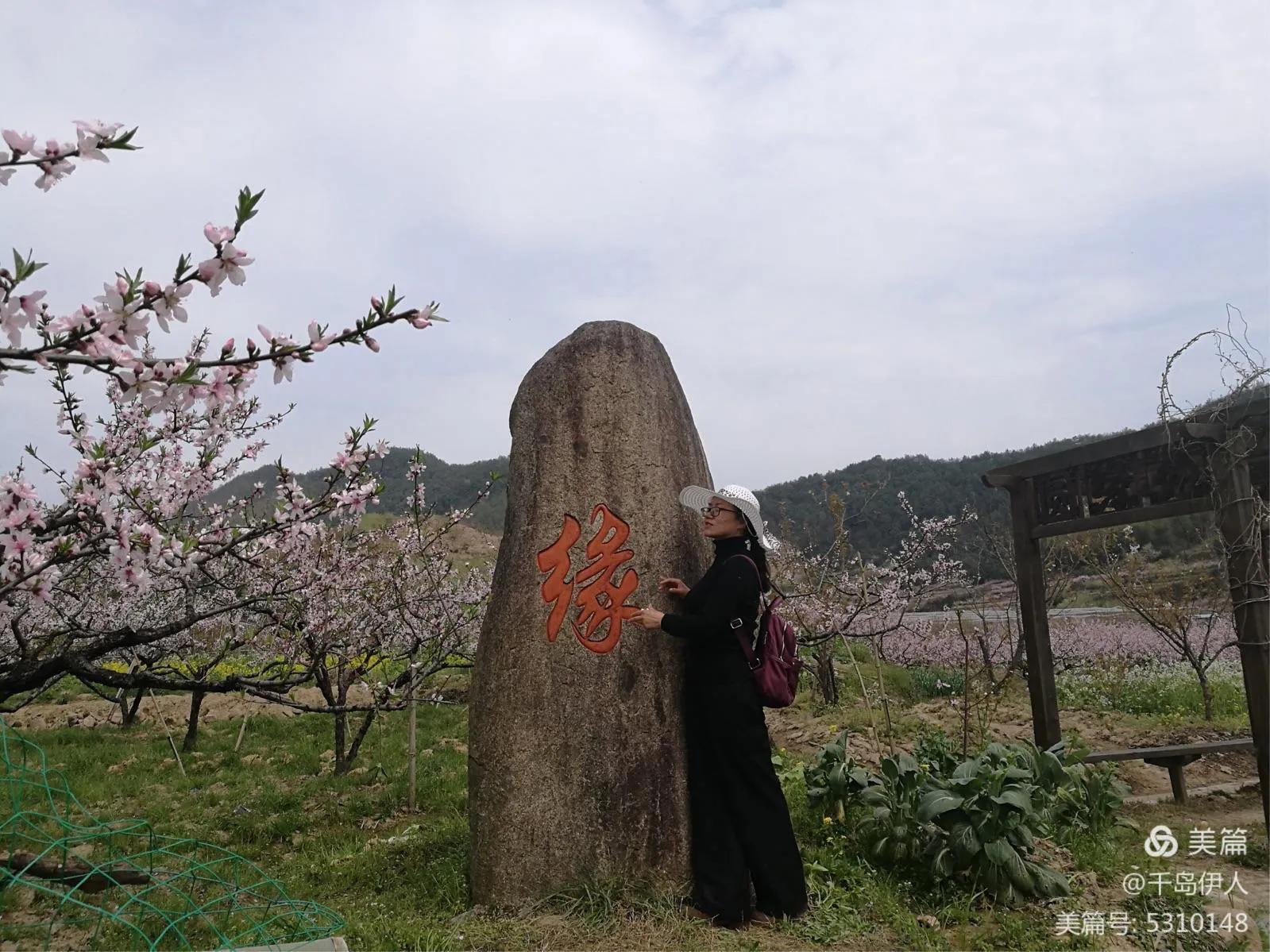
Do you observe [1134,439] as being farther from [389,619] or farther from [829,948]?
[389,619]

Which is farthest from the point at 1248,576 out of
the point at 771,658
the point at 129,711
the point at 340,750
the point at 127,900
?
the point at 129,711

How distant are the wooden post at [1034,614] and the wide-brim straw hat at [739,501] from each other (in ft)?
10.7

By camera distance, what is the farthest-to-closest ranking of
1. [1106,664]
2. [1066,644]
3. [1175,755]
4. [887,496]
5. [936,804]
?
[887,496]
[1066,644]
[1106,664]
[1175,755]
[936,804]

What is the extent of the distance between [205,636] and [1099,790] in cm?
1300

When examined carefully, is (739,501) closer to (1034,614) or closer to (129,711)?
(1034,614)

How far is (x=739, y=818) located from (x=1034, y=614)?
384cm

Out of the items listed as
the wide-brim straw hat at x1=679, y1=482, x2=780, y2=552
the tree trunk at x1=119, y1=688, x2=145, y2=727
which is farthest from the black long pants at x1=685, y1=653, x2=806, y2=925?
the tree trunk at x1=119, y1=688, x2=145, y2=727

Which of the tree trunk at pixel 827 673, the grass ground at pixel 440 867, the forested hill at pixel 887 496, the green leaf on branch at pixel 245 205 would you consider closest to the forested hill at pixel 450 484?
the forested hill at pixel 887 496

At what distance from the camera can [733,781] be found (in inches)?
164

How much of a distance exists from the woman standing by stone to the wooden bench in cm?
344

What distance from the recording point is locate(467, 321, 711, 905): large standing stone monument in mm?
4203

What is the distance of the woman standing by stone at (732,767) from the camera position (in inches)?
162

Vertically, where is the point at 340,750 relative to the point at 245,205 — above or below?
→ below

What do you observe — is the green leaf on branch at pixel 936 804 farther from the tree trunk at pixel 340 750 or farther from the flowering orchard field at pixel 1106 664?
the tree trunk at pixel 340 750
